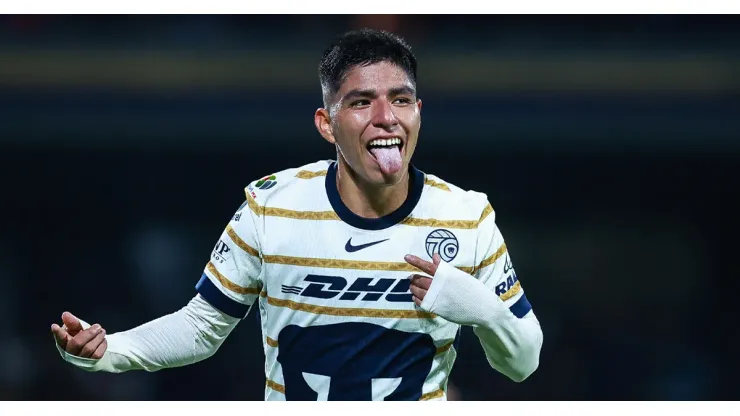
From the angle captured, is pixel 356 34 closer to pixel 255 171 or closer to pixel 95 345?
pixel 95 345

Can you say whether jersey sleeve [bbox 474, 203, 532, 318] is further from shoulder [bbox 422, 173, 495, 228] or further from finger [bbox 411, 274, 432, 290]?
finger [bbox 411, 274, 432, 290]

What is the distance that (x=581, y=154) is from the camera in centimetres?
561

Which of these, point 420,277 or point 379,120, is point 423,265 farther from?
point 379,120

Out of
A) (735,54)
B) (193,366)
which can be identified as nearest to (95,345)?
(193,366)

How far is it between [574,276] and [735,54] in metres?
1.91

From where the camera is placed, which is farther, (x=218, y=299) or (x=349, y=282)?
(x=218, y=299)

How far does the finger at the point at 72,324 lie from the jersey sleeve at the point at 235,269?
1.29ft

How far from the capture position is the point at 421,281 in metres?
2.59

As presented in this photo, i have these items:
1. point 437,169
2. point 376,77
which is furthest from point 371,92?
point 437,169

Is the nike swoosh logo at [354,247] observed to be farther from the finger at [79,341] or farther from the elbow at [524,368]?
the finger at [79,341]

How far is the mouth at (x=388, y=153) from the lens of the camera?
8.75ft

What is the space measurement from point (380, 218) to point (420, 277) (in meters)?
0.26

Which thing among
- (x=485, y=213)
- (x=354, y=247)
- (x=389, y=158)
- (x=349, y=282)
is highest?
(x=389, y=158)

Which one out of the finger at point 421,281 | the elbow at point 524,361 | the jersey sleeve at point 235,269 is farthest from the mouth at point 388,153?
the elbow at point 524,361
